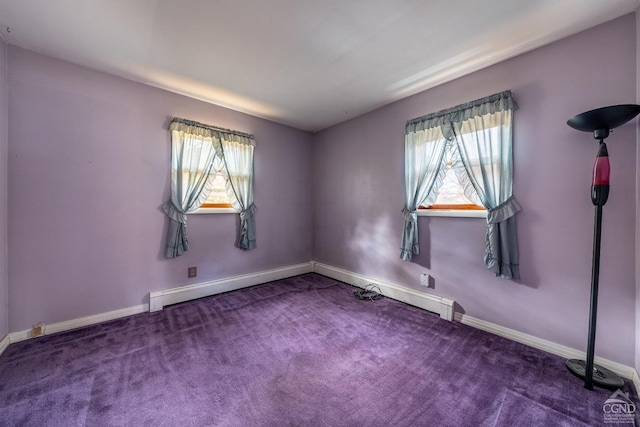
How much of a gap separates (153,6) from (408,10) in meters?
1.74

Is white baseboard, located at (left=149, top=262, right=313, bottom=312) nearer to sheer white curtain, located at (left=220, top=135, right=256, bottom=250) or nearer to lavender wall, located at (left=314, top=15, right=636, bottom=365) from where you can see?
sheer white curtain, located at (left=220, top=135, right=256, bottom=250)

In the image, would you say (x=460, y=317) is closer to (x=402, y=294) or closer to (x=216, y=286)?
(x=402, y=294)

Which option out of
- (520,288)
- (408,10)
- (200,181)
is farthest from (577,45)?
(200,181)

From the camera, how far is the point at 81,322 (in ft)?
7.61

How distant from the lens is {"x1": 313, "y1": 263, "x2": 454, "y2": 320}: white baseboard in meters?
2.52

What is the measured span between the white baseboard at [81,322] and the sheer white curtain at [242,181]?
4.31ft

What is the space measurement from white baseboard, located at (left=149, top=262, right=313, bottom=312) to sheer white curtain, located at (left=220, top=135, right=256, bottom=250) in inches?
19.0

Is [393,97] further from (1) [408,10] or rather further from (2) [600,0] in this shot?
(2) [600,0]

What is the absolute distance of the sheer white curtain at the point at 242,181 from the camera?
327cm

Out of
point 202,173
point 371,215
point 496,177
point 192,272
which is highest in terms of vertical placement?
point 202,173

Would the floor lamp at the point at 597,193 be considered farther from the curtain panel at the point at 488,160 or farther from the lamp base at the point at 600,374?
the curtain panel at the point at 488,160

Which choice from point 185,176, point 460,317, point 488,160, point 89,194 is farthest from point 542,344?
point 89,194

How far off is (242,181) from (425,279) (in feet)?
8.72

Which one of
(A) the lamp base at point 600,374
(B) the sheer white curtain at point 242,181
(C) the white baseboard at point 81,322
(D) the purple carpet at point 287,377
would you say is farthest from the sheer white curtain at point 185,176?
(A) the lamp base at point 600,374
